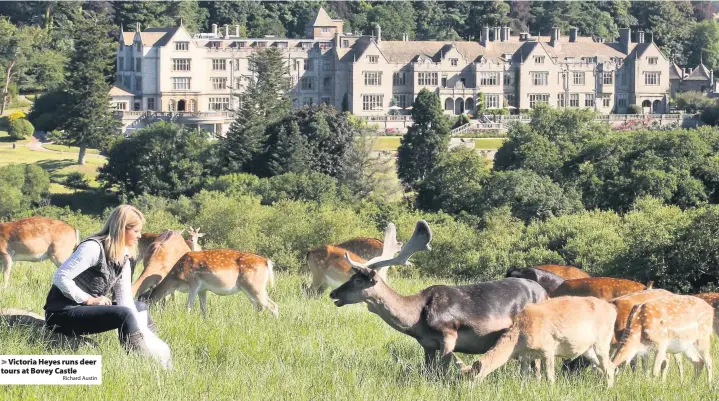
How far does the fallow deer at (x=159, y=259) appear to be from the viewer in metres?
16.0

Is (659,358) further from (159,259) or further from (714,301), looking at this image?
(159,259)

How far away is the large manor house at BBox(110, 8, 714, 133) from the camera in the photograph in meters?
91.8

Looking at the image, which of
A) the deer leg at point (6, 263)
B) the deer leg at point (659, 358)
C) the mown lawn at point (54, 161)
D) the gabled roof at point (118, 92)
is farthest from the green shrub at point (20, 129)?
the deer leg at point (659, 358)

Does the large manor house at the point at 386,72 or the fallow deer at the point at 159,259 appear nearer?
the fallow deer at the point at 159,259

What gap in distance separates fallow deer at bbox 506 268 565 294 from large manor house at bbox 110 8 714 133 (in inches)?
2893

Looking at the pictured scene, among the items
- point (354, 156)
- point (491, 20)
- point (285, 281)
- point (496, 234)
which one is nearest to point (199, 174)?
point (354, 156)

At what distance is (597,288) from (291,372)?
367 cm

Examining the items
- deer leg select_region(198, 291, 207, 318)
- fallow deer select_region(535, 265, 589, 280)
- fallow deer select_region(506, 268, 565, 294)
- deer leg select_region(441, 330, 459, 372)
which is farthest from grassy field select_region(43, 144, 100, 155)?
deer leg select_region(441, 330, 459, 372)

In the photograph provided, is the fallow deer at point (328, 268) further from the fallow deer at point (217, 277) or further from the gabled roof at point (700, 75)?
the gabled roof at point (700, 75)

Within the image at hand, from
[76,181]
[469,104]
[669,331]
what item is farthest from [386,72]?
[669,331]

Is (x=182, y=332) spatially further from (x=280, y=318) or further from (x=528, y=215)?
(x=528, y=215)

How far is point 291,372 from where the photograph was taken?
11609 millimetres

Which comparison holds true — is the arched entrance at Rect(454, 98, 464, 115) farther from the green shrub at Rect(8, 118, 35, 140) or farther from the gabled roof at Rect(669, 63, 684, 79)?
the green shrub at Rect(8, 118, 35, 140)

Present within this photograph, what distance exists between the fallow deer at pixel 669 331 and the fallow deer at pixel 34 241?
834 centimetres
